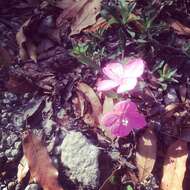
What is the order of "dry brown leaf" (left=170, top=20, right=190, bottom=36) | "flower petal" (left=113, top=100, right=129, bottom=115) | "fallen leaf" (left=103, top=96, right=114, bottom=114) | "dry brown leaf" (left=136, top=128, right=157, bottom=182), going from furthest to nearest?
1. "dry brown leaf" (left=170, top=20, right=190, bottom=36)
2. "fallen leaf" (left=103, top=96, right=114, bottom=114)
3. "dry brown leaf" (left=136, top=128, right=157, bottom=182)
4. "flower petal" (left=113, top=100, right=129, bottom=115)

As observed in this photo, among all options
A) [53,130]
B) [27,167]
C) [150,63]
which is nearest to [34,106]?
[53,130]

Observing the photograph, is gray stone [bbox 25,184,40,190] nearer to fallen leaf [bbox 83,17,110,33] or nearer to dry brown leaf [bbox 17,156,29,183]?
dry brown leaf [bbox 17,156,29,183]

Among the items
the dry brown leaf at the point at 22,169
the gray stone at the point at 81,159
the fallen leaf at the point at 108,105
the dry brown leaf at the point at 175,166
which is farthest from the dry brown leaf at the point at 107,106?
the dry brown leaf at the point at 22,169

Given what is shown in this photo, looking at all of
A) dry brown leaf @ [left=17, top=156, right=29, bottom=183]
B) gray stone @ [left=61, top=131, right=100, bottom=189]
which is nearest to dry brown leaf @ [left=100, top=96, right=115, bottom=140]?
gray stone @ [left=61, top=131, right=100, bottom=189]

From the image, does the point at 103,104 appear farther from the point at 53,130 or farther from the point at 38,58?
the point at 38,58

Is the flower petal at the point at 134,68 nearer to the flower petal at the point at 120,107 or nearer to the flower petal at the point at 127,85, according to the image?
the flower petal at the point at 127,85

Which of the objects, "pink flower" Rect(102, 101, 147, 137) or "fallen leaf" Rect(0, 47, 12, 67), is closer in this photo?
"pink flower" Rect(102, 101, 147, 137)
